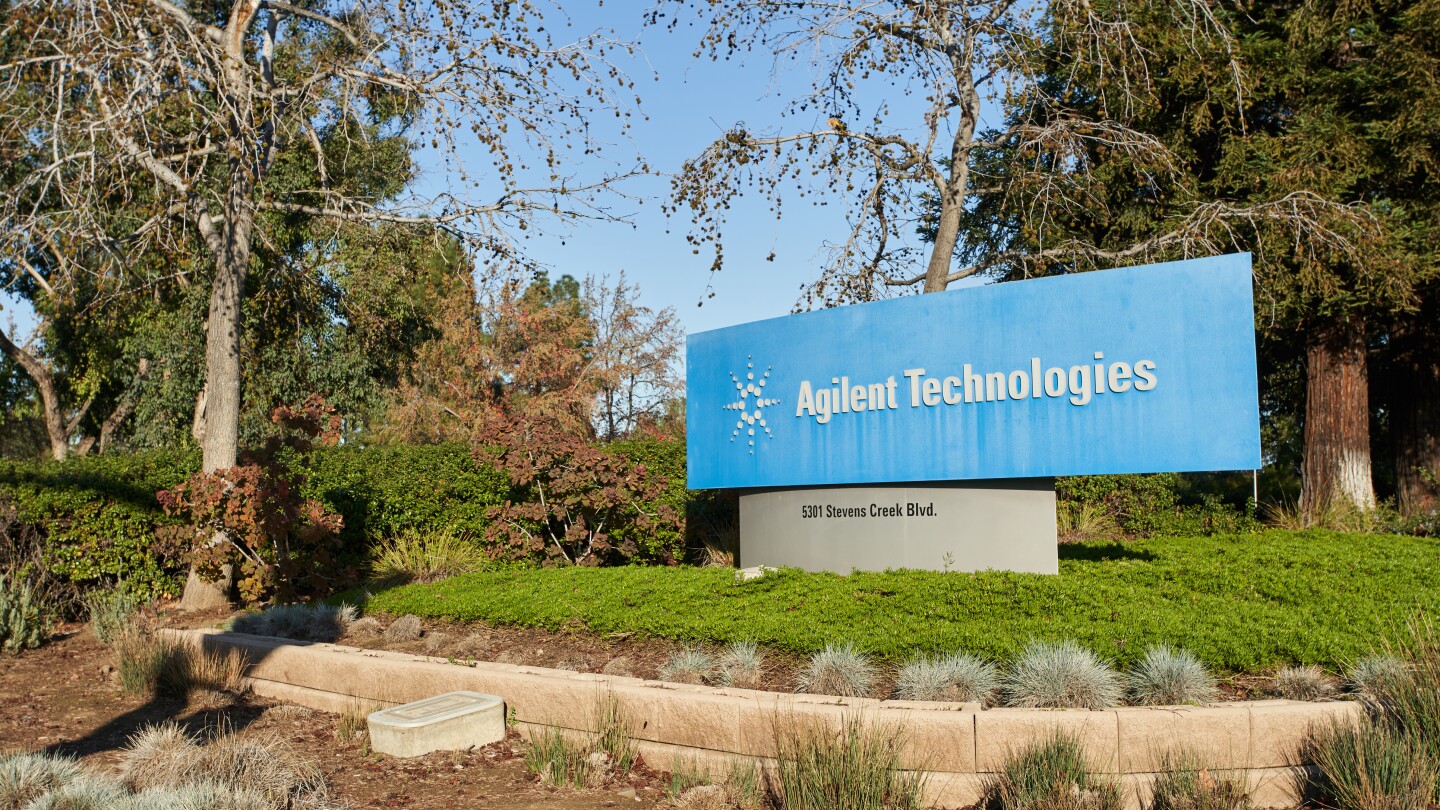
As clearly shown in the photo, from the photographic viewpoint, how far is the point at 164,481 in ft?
40.8

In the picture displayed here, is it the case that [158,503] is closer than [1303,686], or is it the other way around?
Answer: [1303,686]

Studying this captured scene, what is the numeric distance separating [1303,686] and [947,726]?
2.16 m

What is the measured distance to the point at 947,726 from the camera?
17.0 ft

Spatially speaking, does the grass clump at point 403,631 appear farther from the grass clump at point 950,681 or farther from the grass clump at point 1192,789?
the grass clump at point 1192,789

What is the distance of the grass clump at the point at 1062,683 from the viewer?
5531mm

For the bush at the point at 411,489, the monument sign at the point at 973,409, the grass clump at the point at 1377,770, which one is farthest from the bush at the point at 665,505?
the grass clump at the point at 1377,770

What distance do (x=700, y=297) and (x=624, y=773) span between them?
302 inches

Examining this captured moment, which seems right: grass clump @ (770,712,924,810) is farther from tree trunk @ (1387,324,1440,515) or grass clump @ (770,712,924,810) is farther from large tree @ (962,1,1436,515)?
tree trunk @ (1387,324,1440,515)

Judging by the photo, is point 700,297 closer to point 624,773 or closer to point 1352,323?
point 624,773

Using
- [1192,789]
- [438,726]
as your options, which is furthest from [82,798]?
[1192,789]

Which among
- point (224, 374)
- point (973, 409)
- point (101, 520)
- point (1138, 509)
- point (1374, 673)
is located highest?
point (224, 374)

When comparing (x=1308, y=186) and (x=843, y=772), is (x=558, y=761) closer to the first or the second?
(x=843, y=772)

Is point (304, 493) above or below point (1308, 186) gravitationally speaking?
below

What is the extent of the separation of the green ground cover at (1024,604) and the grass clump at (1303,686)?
340 mm
